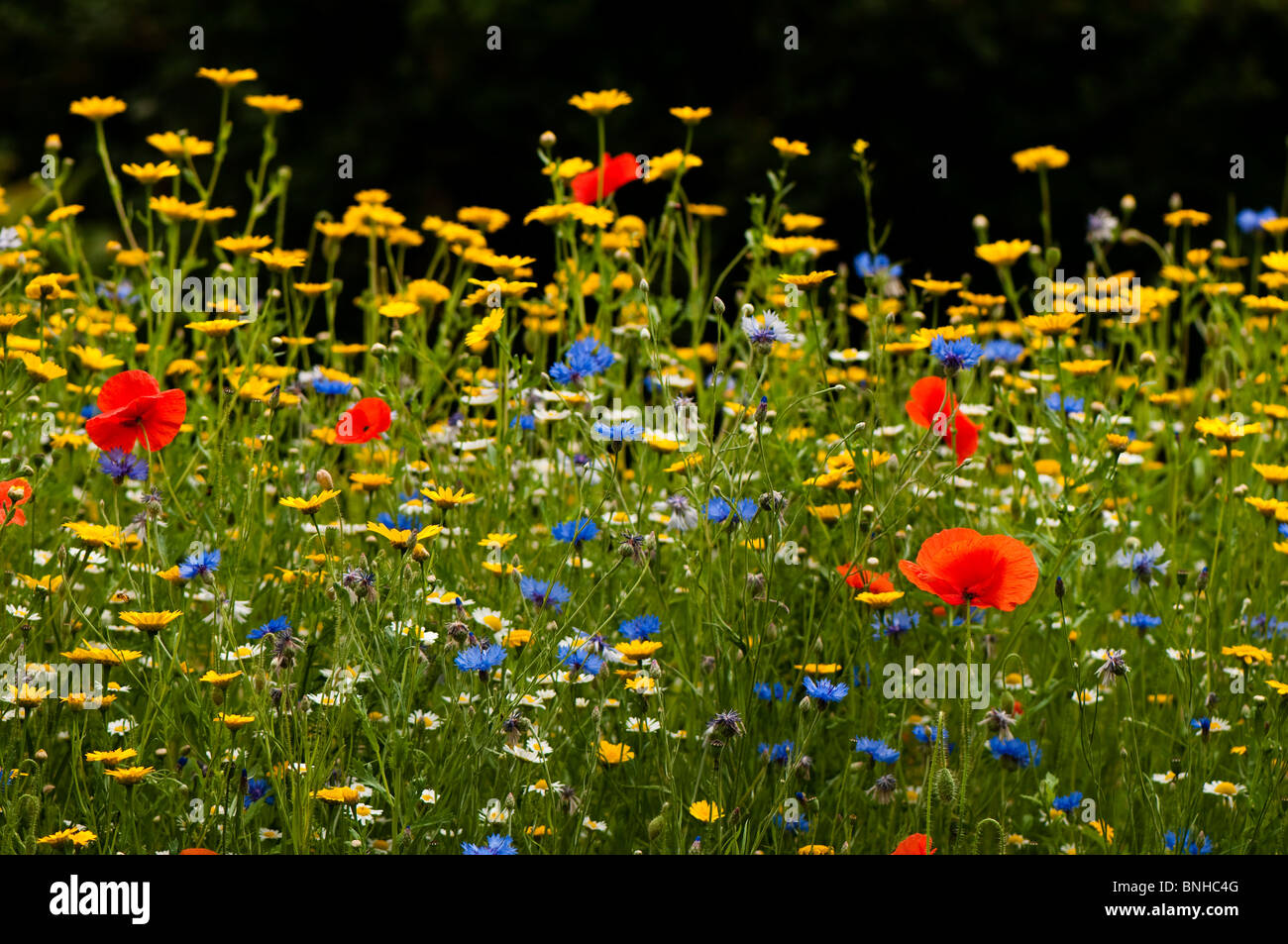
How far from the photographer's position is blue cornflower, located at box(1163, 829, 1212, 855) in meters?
2.19

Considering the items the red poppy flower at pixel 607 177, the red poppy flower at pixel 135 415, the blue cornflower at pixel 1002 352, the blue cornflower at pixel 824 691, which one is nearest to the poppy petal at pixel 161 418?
the red poppy flower at pixel 135 415

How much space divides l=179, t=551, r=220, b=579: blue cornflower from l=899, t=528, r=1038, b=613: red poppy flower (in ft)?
3.37

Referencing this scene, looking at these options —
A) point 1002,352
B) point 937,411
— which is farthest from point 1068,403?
point 937,411

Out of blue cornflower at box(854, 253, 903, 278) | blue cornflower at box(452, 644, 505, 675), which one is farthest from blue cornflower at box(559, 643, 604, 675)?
blue cornflower at box(854, 253, 903, 278)

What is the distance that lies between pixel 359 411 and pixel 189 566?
418 millimetres

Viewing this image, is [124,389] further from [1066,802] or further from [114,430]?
[1066,802]

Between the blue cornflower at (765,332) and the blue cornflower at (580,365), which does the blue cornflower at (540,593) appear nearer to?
the blue cornflower at (580,365)

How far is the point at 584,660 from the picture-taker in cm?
219

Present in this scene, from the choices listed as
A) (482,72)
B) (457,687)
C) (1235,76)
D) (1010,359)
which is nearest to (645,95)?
(482,72)

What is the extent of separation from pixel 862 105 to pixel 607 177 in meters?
5.09

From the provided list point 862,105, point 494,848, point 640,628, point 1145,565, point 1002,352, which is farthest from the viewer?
point 862,105

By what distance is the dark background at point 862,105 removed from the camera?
24.9 feet

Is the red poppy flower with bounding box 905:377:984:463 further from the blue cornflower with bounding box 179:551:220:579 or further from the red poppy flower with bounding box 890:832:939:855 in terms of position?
the blue cornflower with bounding box 179:551:220:579
